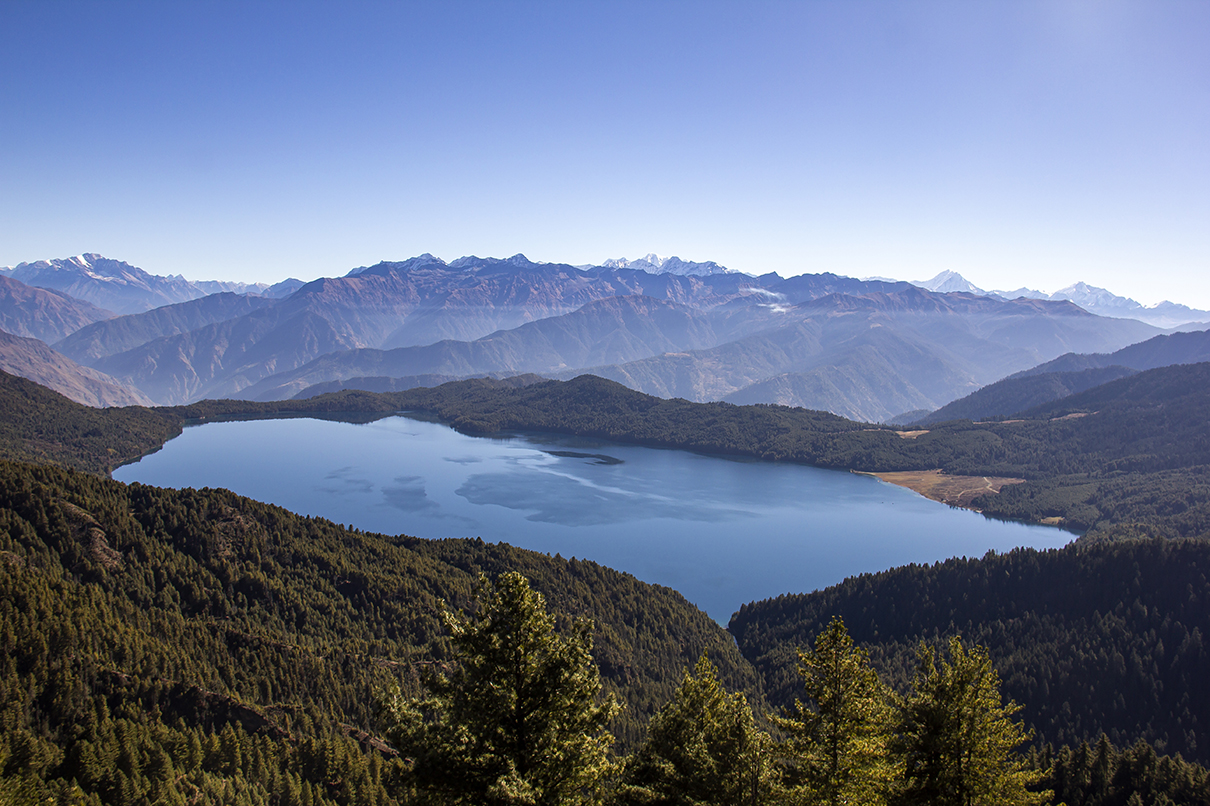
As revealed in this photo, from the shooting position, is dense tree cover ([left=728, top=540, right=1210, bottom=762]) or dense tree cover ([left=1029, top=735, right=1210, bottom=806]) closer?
dense tree cover ([left=1029, top=735, right=1210, bottom=806])

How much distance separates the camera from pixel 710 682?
77.5 ft

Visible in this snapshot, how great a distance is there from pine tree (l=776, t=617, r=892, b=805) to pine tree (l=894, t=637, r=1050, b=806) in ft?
3.06

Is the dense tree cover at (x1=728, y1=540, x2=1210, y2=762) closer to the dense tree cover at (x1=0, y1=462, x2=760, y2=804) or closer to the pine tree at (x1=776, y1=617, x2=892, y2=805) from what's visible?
the dense tree cover at (x1=0, y1=462, x2=760, y2=804)

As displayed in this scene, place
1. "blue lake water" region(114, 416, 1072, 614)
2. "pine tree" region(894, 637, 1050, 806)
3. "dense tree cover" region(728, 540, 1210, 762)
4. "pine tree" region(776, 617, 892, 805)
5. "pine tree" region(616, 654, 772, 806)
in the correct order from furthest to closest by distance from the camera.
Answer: "blue lake water" region(114, 416, 1072, 614), "dense tree cover" region(728, 540, 1210, 762), "pine tree" region(616, 654, 772, 806), "pine tree" region(894, 637, 1050, 806), "pine tree" region(776, 617, 892, 805)

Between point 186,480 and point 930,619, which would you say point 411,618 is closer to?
point 930,619

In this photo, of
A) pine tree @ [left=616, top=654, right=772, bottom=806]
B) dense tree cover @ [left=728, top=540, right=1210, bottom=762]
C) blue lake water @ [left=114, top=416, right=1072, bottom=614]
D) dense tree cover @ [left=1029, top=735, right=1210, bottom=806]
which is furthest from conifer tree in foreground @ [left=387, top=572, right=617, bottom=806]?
blue lake water @ [left=114, top=416, right=1072, bottom=614]

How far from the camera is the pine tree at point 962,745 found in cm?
1933

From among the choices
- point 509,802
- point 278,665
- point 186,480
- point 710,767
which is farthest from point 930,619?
point 186,480

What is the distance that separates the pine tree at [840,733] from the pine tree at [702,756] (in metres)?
1.25

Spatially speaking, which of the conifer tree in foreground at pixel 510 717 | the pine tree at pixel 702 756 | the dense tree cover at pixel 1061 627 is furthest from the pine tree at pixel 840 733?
the dense tree cover at pixel 1061 627

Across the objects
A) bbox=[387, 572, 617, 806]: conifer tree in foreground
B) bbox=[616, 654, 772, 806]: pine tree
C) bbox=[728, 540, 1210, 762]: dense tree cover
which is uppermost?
bbox=[387, 572, 617, 806]: conifer tree in foreground

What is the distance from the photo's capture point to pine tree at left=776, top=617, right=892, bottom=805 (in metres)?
18.8

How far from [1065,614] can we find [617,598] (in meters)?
64.6

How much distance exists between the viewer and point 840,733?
63.7ft
